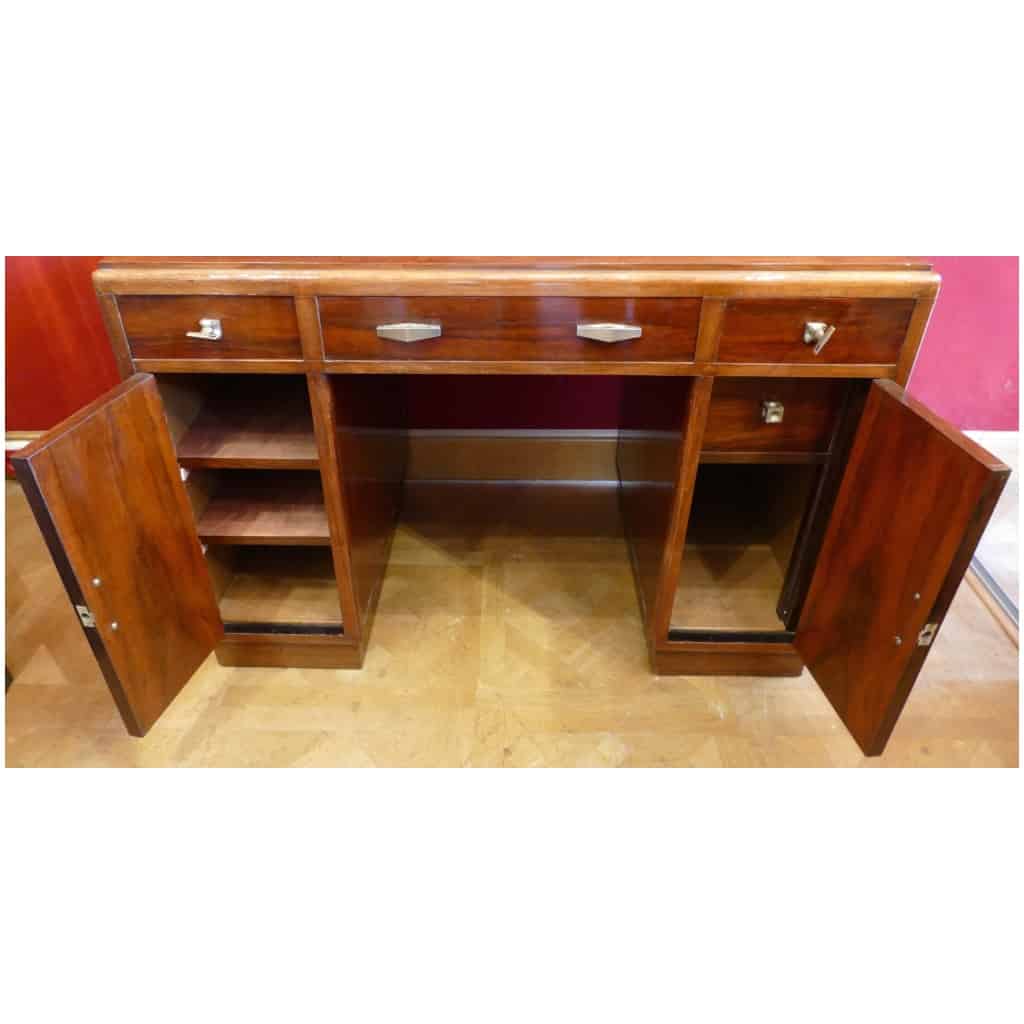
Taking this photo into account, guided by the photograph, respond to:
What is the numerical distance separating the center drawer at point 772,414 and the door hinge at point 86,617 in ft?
2.80

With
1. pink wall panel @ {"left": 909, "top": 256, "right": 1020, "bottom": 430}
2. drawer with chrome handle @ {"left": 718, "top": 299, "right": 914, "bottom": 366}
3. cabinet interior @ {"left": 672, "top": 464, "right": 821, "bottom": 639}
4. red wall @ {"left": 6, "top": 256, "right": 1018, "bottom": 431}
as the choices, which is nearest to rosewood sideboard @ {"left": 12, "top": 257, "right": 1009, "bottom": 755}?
drawer with chrome handle @ {"left": 718, "top": 299, "right": 914, "bottom": 366}

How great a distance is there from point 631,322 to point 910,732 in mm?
873

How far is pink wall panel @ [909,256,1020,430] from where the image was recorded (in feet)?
5.04

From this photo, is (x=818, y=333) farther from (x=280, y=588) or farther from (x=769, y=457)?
(x=280, y=588)

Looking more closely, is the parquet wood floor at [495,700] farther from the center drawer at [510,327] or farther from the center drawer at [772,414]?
the center drawer at [510,327]

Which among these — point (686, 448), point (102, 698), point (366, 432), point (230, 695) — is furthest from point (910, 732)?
point (102, 698)

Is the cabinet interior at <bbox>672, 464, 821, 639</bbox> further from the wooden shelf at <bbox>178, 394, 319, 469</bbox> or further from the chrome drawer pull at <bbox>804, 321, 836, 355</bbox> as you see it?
the wooden shelf at <bbox>178, 394, 319, 469</bbox>

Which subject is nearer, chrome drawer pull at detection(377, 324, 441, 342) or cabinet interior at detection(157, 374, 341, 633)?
chrome drawer pull at detection(377, 324, 441, 342)

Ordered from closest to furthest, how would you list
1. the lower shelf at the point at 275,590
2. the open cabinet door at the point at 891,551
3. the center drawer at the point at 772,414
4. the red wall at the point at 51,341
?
the open cabinet door at the point at 891,551 → the center drawer at the point at 772,414 → the lower shelf at the point at 275,590 → the red wall at the point at 51,341

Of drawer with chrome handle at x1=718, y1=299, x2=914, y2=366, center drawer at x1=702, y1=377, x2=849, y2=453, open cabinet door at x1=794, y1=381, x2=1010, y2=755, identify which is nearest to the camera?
open cabinet door at x1=794, y1=381, x2=1010, y2=755

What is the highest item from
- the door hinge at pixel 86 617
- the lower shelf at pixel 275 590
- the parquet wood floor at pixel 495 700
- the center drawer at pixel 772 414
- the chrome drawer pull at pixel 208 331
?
the chrome drawer pull at pixel 208 331

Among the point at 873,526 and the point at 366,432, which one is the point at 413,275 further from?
the point at 873,526

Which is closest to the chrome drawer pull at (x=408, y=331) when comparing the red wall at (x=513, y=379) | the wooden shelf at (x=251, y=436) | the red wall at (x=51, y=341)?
the wooden shelf at (x=251, y=436)

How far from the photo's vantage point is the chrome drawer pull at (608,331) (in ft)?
2.80
